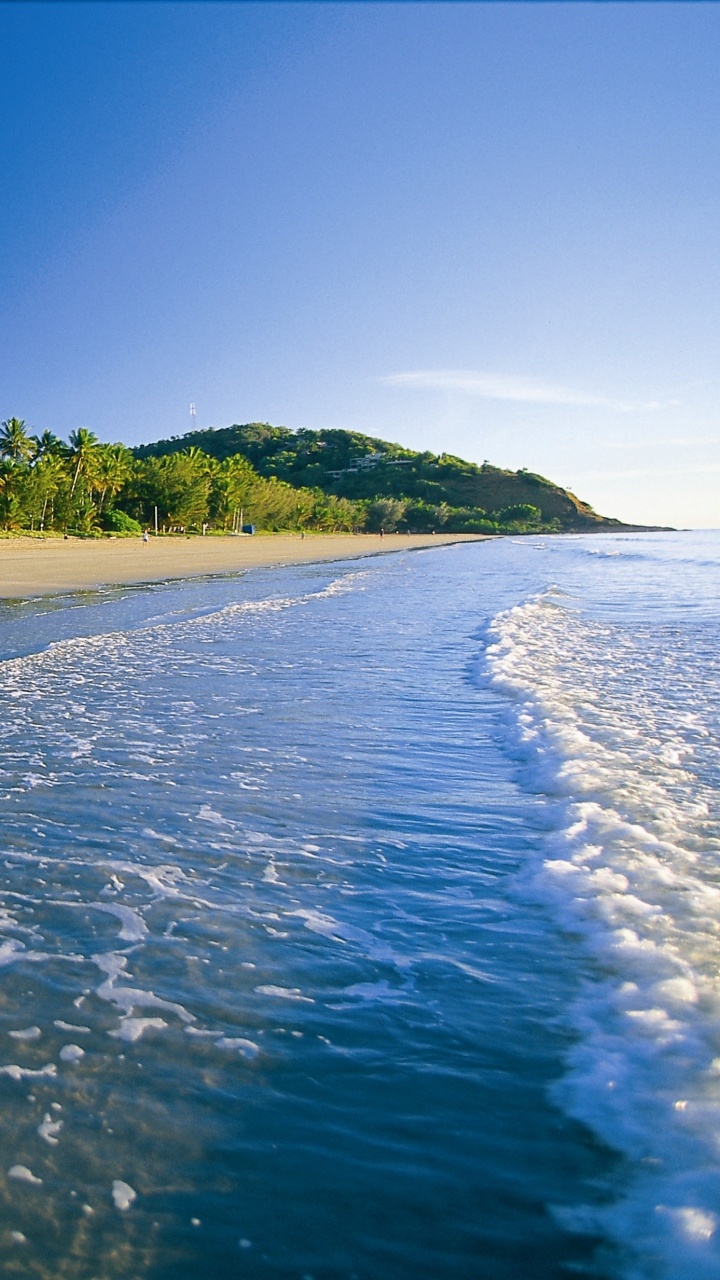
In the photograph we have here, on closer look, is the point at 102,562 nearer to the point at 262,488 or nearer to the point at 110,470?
the point at 110,470

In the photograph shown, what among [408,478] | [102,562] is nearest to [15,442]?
[102,562]

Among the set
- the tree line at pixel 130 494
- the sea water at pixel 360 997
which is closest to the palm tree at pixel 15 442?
the tree line at pixel 130 494

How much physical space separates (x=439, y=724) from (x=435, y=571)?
2663cm

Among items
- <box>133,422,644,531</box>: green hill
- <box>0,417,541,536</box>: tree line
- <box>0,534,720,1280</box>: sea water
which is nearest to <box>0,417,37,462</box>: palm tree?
<box>0,417,541,536</box>: tree line

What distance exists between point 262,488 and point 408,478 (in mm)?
76340

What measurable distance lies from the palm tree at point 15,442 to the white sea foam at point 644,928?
5256cm

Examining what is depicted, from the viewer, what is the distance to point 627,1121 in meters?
2.25

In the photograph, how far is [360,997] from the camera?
2.85m

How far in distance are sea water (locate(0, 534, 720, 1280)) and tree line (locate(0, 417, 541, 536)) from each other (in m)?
47.3

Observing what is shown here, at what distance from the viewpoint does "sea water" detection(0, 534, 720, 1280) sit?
1.93 m

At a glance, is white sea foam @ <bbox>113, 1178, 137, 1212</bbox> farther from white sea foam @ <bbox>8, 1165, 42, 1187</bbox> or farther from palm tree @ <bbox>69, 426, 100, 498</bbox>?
palm tree @ <bbox>69, 426, 100, 498</bbox>

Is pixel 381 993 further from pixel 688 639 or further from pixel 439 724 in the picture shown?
pixel 688 639

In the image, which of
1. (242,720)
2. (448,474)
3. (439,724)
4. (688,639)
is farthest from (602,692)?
(448,474)

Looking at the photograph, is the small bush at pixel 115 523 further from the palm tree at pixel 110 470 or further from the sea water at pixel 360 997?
the sea water at pixel 360 997
